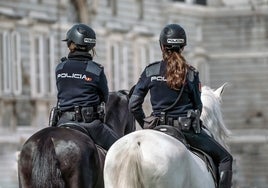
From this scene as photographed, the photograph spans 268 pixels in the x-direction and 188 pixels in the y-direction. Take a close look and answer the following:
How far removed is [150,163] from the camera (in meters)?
9.72

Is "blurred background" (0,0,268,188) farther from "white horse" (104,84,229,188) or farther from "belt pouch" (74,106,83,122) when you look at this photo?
"white horse" (104,84,229,188)

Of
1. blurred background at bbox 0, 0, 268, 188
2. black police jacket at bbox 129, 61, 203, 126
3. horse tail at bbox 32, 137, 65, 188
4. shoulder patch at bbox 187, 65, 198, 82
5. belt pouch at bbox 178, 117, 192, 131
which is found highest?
shoulder patch at bbox 187, 65, 198, 82

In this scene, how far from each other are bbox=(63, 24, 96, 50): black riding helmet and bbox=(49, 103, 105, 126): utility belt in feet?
1.86

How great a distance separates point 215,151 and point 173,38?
1.05 meters

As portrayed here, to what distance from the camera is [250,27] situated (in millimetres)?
44906

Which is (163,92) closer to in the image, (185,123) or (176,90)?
(176,90)

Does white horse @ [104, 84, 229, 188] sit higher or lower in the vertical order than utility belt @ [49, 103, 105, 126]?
lower

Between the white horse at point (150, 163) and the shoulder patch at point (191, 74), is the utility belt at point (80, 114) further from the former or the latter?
the white horse at point (150, 163)


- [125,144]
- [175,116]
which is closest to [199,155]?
[175,116]

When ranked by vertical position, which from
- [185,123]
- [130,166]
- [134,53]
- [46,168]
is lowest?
[134,53]

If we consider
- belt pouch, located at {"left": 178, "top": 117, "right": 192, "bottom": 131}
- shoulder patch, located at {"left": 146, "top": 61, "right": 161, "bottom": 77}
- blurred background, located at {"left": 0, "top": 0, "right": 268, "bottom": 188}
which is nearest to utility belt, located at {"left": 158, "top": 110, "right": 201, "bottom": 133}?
belt pouch, located at {"left": 178, "top": 117, "right": 192, "bottom": 131}

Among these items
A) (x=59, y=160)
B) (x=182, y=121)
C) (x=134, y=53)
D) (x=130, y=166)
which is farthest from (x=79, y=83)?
(x=134, y=53)

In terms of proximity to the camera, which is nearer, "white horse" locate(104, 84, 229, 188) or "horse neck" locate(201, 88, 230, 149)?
"white horse" locate(104, 84, 229, 188)

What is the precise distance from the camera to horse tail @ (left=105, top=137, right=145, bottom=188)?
382 inches
